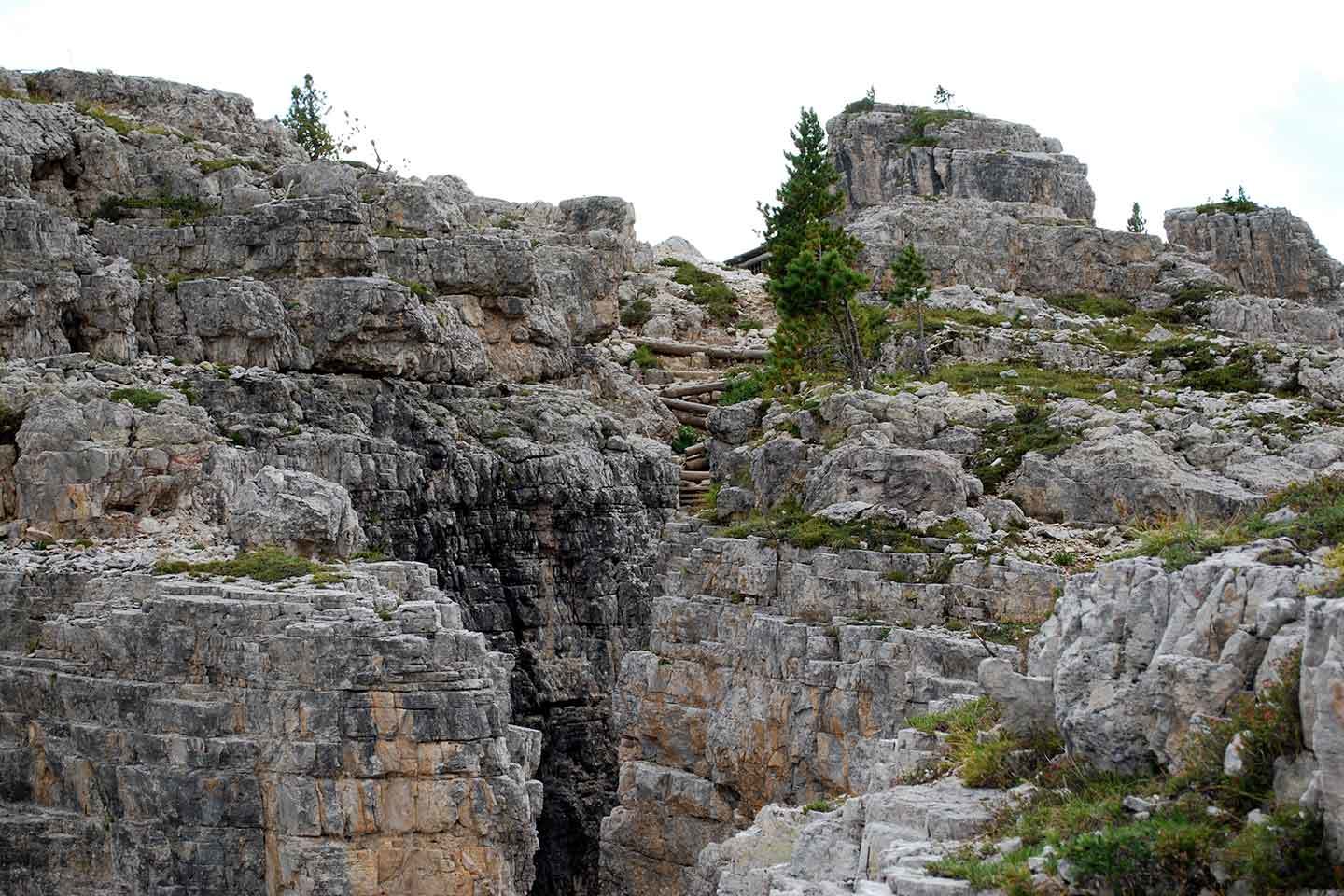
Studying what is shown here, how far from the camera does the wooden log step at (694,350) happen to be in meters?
85.1

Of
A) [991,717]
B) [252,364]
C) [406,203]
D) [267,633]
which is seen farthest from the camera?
[406,203]

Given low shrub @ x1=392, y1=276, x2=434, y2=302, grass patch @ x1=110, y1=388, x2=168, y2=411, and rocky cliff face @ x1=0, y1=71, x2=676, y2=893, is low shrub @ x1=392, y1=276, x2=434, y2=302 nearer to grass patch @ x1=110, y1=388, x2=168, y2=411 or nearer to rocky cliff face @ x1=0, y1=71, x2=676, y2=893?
rocky cliff face @ x1=0, y1=71, x2=676, y2=893

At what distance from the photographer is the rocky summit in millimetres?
17531

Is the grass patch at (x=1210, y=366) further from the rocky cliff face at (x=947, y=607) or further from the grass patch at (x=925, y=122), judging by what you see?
the grass patch at (x=925, y=122)

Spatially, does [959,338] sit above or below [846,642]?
above

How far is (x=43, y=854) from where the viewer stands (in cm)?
3431

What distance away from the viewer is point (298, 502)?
126ft

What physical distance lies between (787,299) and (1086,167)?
152ft

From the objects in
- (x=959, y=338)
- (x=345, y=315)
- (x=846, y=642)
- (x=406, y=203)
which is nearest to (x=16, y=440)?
(x=345, y=315)

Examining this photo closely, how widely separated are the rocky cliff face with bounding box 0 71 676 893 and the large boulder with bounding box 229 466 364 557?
7cm

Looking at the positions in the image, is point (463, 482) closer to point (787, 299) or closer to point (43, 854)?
point (787, 299)

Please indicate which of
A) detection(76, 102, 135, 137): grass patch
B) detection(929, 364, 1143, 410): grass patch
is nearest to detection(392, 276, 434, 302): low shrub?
detection(76, 102, 135, 137): grass patch

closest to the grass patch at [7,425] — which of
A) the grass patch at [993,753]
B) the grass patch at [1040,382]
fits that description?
the grass patch at [1040,382]

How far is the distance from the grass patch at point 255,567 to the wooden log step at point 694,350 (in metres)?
49.7
